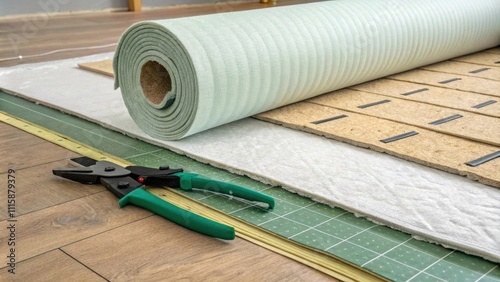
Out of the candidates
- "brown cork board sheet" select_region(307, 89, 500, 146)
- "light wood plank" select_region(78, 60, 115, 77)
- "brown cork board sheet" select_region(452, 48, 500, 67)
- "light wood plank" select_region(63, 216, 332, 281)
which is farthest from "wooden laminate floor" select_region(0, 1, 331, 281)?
"brown cork board sheet" select_region(452, 48, 500, 67)

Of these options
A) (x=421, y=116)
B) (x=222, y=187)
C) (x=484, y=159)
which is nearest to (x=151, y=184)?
(x=222, y=187)

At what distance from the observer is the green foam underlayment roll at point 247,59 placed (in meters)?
1.96

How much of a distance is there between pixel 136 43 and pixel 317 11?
80cm

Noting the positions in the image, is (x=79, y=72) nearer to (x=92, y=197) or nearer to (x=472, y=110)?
(x=92, y=197)

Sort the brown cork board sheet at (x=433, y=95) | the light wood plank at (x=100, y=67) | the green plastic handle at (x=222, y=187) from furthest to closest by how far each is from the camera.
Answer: the light wood plank at (x=100, y=67) → the brown cork board sheet at (x=433, y=95) → the green plastic handle at (x=222, y=187)

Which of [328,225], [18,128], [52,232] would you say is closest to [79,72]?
[18,128]

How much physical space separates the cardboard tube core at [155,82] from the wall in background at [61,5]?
10.0 feet

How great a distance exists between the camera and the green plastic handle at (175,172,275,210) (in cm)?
145

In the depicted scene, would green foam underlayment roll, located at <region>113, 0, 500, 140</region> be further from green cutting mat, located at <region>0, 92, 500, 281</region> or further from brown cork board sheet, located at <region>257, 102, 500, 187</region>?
green cutting mat, located at <region>0, 92, 500, 281</region>

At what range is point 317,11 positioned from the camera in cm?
246

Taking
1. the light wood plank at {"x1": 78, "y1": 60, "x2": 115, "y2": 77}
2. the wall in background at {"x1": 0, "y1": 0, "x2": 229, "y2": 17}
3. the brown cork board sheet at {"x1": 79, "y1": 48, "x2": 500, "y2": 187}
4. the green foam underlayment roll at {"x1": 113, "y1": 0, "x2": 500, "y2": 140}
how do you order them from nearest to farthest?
the brown cork board sheet at {"x1": 79, "y1": 48, "x2": 500, "y2": 187}, the green foam underlayment roll at {"x1": 113, "y1": 0, "x2": 500, "y2": 140}, the light wood plank at {"x1": 78, "y1": 60, "x2": 115, "y2": 77}, the wall in background at {"x1": 0, "y1": 0, "x2": 229, "y2": 17}

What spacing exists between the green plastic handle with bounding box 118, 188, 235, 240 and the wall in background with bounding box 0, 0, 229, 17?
3.77m

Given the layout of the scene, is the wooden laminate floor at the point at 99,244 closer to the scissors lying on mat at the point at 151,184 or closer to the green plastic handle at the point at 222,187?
the scissors lying on mat at the point at 151,184

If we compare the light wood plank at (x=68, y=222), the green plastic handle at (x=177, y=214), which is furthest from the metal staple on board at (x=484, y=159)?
the light wood plank at (x=68, y=222)
